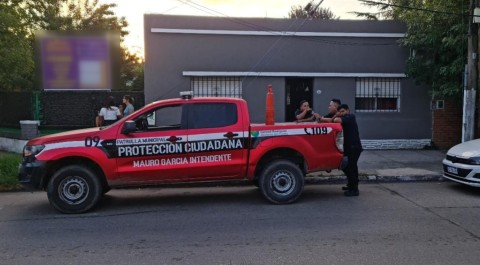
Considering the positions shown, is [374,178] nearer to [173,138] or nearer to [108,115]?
[173,138]

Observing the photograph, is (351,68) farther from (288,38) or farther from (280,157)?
(280,157)

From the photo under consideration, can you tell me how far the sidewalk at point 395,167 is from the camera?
397 inches

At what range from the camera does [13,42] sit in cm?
1536

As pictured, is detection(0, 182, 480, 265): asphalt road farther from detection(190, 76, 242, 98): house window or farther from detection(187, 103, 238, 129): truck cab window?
detection(190, 76, 242, 98): house window

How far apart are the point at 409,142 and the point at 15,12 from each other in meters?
13.4

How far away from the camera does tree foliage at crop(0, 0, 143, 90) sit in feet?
49.4

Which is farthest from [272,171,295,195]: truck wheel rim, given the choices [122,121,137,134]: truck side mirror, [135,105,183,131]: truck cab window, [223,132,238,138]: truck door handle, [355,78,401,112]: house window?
[355,78,401,112]: house window

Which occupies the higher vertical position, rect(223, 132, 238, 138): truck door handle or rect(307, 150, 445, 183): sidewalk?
rect(223, 132, 238, 138): truck door handle

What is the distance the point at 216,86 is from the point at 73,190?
7.19 m

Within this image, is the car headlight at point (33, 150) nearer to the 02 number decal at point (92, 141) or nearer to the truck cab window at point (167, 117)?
the 02 number decal at point (92, 141)

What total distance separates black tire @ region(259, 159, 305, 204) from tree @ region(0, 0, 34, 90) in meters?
10.8

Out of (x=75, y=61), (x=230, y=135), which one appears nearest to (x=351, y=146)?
(x=230, y=135)

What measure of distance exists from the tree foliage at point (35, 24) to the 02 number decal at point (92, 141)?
661 cm

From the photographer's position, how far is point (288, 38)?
45.8 feet
